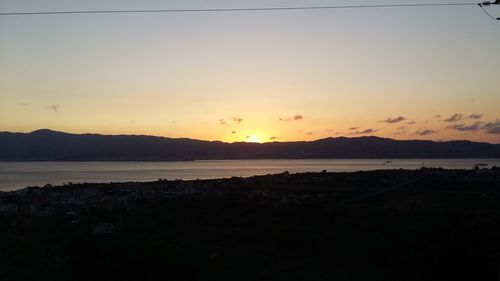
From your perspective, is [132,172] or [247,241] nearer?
[247,241]

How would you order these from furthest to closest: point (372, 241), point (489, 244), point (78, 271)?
point (372, 241) < point (489, 244) < point (78, 271)

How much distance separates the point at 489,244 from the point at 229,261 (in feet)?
24.5

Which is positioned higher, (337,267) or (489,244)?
(489,244)

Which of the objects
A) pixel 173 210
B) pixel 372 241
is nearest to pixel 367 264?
pixel 372 241

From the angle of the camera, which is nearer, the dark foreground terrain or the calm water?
the dark foreground terrain

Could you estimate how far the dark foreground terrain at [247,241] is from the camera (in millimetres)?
11141

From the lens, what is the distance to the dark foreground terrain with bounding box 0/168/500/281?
36.6 feet

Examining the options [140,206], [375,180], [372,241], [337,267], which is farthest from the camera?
[375,180]

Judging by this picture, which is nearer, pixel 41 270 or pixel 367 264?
pixel 41 270

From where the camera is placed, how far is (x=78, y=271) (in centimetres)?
1027

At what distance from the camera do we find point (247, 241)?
65.0ft

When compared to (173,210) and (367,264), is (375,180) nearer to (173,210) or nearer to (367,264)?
(173,210)

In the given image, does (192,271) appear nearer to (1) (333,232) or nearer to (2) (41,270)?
(2) (41,270)

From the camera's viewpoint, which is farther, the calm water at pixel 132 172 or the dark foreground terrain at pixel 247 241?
the calm water at pixel 132 172
